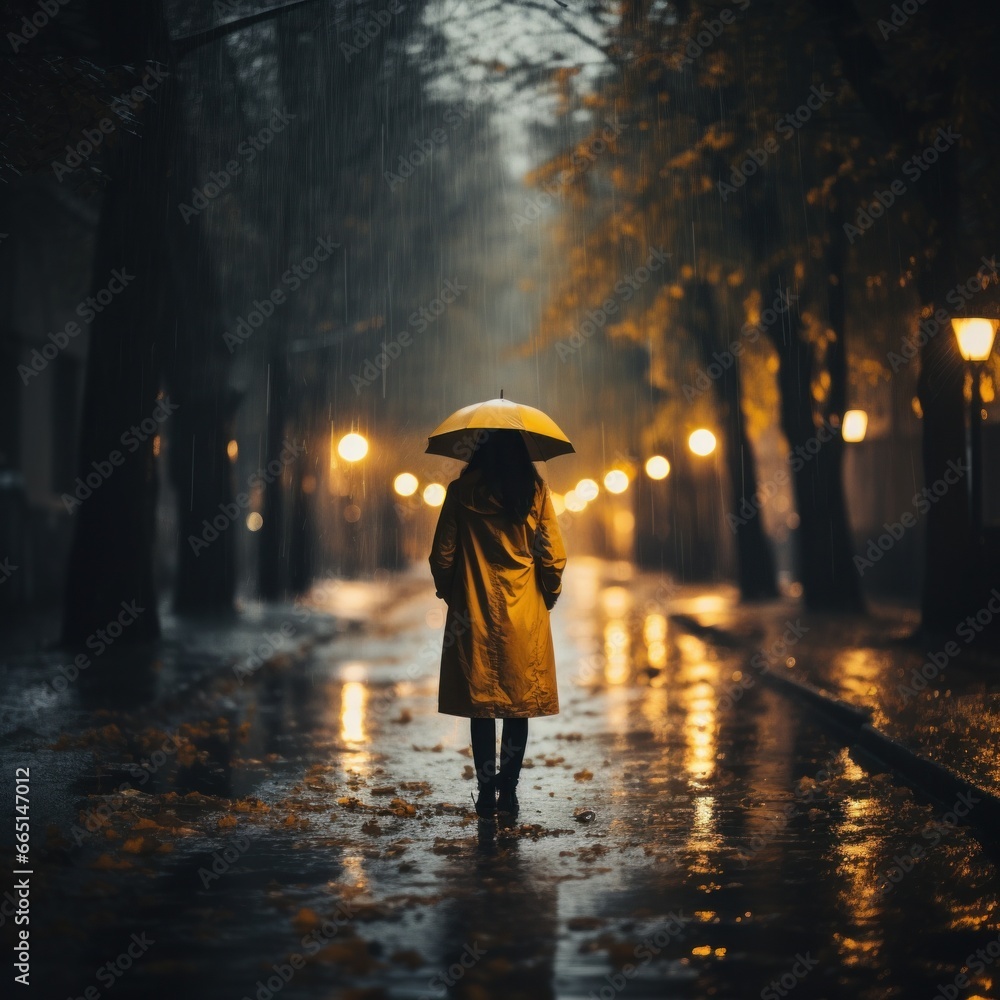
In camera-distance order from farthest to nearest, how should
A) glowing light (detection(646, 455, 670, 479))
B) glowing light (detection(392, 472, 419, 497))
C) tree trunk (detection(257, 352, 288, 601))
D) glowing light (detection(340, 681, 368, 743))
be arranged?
glowing light (detection(392, 472, 419, 497)) → glowing light (detection(646, 455, 670, 479)) → tree trunk (detection(257, 352, 288, 601)) → glowing light (detection(340, 681, 368, 743))

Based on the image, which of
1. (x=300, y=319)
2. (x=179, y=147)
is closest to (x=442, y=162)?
(x=300, y=319)

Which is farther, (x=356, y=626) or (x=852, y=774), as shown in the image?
(x=356, y=626)

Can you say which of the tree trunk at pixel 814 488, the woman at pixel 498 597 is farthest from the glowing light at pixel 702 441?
the woman at pixel 498 597

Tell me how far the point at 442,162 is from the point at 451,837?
74.8ft

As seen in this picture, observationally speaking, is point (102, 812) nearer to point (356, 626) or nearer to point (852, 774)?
point (852, 774)

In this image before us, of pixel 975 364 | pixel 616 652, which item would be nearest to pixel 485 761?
pixel 975 364

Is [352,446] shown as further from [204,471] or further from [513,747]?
[513,747]

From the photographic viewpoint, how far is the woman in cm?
701

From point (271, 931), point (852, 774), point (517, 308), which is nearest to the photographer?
point (271, 931)

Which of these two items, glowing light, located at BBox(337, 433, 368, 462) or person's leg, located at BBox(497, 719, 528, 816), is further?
glowing light, located at BBox(337, 433, 368, 462)

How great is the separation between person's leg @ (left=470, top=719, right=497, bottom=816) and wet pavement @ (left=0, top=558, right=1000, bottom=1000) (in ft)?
0.67

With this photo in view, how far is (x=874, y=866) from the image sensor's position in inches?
239

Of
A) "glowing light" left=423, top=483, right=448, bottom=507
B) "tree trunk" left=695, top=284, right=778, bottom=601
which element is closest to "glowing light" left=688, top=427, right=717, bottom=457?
"tree trunk" left=695, top=284, right=778, bottom=601

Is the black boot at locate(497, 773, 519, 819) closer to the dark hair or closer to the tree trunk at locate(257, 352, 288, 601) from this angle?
the dark hair
